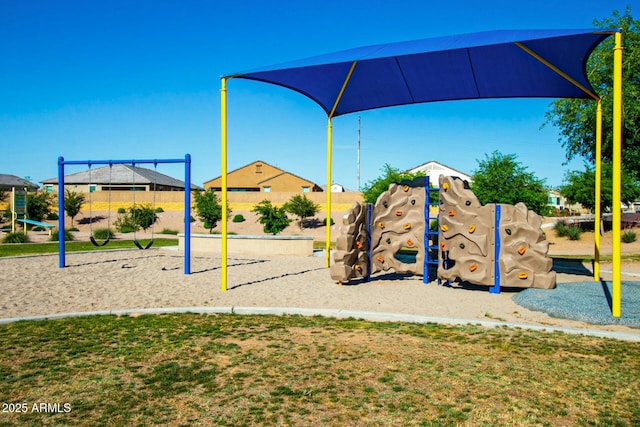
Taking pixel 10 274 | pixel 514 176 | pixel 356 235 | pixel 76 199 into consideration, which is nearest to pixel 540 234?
pixel 356 235

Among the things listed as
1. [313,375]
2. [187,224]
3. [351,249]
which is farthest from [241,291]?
[313,375]

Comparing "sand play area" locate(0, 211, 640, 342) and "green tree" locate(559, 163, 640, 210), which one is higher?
"green tree" locate(559, 163, 640, 210)

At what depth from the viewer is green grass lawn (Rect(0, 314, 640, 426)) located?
4.15 metres

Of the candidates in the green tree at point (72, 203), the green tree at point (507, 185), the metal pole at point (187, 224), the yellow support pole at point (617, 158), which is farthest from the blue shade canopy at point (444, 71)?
the green tree at point (72, 203)

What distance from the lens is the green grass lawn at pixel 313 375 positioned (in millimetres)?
4152

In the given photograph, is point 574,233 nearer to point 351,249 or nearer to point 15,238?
point 351,249

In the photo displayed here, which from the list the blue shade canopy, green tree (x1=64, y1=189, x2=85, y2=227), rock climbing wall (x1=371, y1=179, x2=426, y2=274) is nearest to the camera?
the blue shade canopy

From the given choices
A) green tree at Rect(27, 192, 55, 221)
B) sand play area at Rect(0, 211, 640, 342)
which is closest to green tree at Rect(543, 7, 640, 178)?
sand play area at Rect(0, 211, 640, 342)

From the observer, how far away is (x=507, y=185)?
26922 millimetres

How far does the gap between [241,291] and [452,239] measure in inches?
187

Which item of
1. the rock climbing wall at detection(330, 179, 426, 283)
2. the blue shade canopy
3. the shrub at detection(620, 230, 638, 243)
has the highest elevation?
the blue shade canopy

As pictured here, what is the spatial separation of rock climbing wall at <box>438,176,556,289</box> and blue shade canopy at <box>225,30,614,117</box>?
301cm

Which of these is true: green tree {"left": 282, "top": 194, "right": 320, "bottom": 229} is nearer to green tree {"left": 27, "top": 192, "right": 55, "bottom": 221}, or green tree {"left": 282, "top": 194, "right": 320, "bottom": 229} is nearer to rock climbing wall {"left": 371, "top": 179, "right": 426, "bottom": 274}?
green tree {"left": 27, "top": 192, "right": 55, "bottom": 221}

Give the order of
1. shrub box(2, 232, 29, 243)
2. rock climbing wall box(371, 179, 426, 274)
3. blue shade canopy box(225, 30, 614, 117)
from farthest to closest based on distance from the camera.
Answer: shrub box(2, 232, 29, 243) → rock climbing wall box(371, 179, 426, 274) → blue shade canopy box(225, 30, 614, 117)
